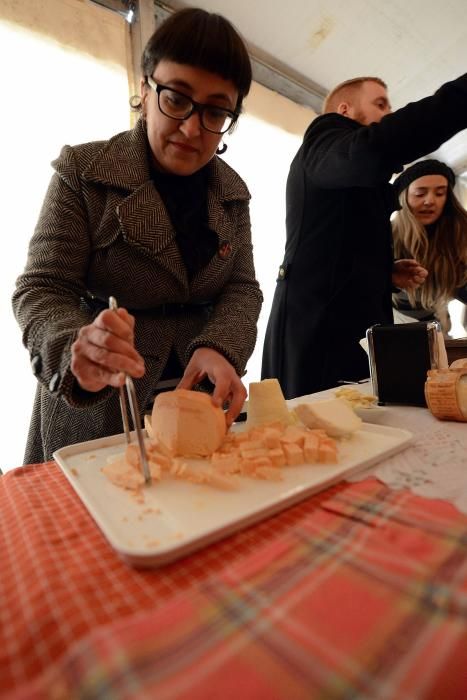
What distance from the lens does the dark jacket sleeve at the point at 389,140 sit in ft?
3.06

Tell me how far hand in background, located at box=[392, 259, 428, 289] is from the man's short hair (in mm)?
592

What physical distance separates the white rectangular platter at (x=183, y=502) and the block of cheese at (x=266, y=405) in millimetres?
138

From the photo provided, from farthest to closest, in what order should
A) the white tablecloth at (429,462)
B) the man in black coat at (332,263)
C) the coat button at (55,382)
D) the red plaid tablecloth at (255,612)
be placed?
the man in black coat at (332,263), the coat button at (55,382), the white tablecloth at (429,462), the red plaid tablecloth at (255,612)

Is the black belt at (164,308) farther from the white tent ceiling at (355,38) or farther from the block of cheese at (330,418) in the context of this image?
the white tent ceiling at (355,38)

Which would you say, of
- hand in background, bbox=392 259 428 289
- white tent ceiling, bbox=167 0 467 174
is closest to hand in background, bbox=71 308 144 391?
hand in background, bbox=392 259 428 289

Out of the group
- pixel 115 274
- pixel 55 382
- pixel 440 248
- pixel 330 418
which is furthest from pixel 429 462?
pixel 440 248

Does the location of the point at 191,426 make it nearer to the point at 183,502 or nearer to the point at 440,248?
the point at 183,502

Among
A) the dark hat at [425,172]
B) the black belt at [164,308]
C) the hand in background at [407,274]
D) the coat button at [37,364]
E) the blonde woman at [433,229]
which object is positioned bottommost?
the coat button at [37,364]

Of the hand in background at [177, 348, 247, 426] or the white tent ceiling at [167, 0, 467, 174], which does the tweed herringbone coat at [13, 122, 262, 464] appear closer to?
the hand in background at [177, 348, 247, 426]

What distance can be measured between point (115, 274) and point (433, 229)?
62.6 inches

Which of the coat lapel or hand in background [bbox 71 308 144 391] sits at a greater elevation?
the coat lapel

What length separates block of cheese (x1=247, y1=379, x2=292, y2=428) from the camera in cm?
75

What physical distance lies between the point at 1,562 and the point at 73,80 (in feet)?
6.55

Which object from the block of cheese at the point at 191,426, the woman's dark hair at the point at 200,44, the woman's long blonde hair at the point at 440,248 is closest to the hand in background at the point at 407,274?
the woman's long blonde hair at the point at 440,248
